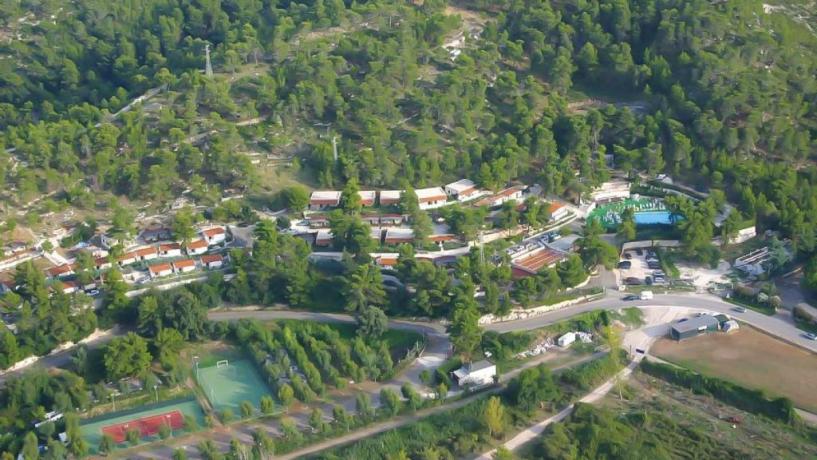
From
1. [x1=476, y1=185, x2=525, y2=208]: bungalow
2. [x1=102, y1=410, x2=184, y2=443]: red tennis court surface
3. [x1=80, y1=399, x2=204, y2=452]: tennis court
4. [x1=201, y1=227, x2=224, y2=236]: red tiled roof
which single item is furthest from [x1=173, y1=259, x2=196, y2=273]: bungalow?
[x1=476, y1=185, x2=525, y2=208]: bungalow

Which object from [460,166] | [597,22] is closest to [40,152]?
[460,166]

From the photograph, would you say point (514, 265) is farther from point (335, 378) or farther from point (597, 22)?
point (597, 22)

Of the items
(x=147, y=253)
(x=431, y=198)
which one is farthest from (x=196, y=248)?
(x=431, y=198)

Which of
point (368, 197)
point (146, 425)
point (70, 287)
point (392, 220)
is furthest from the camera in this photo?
point (368, 197)

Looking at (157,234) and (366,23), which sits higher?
(366,23)

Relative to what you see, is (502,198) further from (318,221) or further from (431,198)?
(318,221)

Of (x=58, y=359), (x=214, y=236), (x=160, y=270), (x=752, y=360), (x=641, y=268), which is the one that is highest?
(x=214, y=236)

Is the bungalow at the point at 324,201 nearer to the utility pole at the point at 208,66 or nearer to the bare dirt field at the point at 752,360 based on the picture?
the utility pole at the point at 208,66


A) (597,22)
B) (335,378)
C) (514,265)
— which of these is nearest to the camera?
(335,378)
